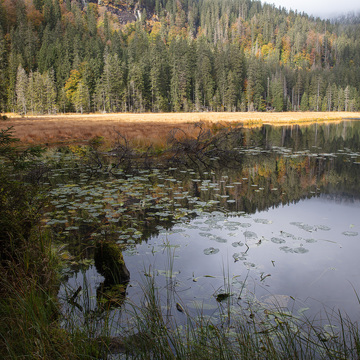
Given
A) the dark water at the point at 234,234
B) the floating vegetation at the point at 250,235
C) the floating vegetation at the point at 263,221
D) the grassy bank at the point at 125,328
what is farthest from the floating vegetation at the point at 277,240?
the grassy bank at the point at 125,328

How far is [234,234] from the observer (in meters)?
6.60

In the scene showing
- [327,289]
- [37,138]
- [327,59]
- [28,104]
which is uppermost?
[327,59]

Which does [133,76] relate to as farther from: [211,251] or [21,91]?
[211,251]

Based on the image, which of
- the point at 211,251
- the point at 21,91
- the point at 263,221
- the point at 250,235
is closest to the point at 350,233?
the point at 263,221

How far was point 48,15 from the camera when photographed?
102438 mm

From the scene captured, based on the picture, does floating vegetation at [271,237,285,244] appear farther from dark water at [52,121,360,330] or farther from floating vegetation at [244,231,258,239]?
floating vegetation at [244,231,258,239]

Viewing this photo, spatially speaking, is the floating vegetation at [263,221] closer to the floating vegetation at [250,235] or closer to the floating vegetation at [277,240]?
the floating vegetation at [250,235]

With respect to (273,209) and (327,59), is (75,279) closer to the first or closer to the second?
(273,209)

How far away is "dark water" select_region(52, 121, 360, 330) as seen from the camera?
459cm

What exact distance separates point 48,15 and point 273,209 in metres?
114

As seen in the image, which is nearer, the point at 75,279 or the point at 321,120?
the point at 75,279

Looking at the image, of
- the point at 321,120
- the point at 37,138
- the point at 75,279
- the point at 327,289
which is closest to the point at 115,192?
the point at 75,279

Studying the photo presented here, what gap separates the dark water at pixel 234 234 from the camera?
459 cm

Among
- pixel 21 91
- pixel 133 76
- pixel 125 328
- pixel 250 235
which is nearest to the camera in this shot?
pixel 125 328
